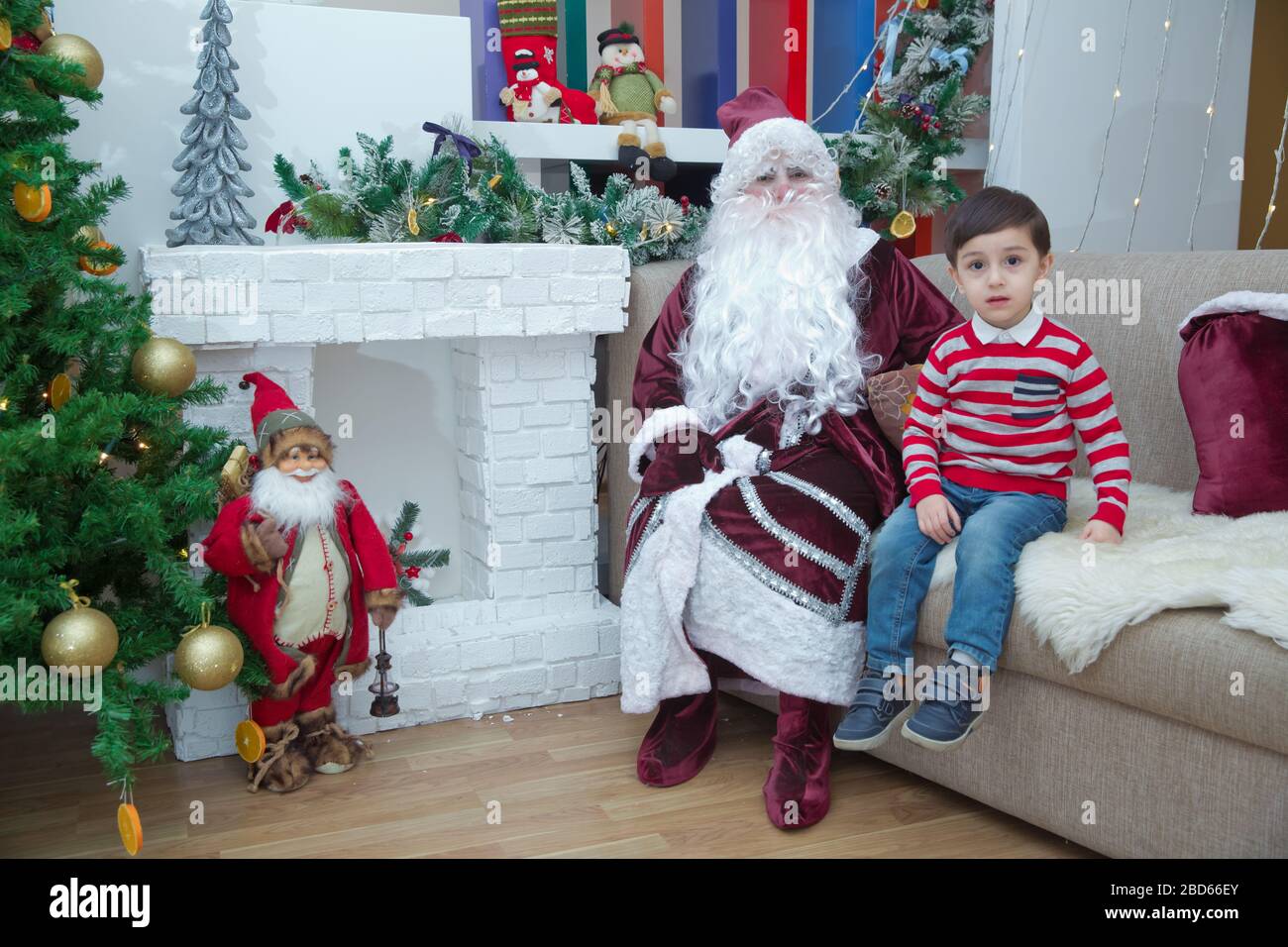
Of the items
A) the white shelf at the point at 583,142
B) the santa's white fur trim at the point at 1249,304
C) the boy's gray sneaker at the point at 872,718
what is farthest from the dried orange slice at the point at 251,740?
the santa's white fur trim at the point at 1249,304

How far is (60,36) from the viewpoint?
209 cm

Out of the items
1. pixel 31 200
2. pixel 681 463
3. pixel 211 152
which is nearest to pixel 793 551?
pixel 681 463

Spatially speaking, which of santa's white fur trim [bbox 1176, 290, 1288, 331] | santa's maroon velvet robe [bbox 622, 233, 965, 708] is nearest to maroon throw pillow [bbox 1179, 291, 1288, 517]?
santa's white fur trim [bbox 1176, 290, 1288, 331]

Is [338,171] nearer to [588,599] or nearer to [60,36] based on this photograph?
[60,36]

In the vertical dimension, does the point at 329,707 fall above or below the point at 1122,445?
below

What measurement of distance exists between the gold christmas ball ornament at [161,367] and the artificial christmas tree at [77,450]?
0.01 metres

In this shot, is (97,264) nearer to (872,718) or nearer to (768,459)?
(768,459)

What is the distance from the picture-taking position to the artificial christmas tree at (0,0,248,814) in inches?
72.7

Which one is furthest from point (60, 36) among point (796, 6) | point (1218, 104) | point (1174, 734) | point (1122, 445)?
point (1218, 104)

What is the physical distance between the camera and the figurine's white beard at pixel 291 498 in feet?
7.09

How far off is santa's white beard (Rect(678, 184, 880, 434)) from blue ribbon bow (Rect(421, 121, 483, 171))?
28.1 inches

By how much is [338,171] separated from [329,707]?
4.29 ft

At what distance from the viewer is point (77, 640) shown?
5.98ft

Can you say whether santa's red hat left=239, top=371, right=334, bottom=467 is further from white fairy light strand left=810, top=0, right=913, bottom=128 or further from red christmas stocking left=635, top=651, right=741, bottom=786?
white fairy light strand left=810, top=0, right=913, bottom=128
